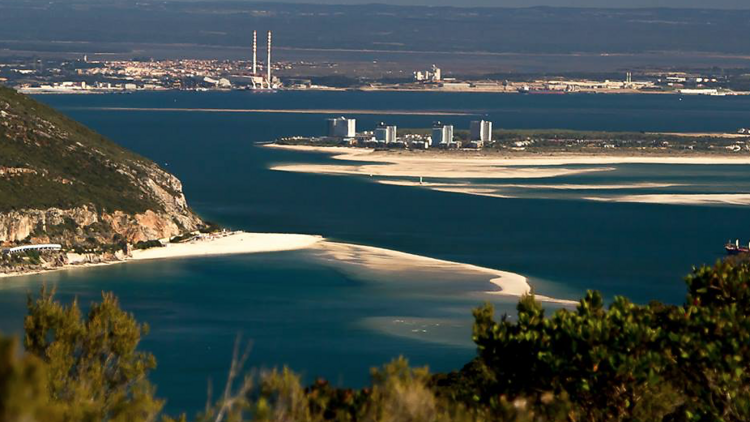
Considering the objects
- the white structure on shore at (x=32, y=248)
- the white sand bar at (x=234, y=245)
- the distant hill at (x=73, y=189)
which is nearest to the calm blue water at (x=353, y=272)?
the white sand bar at (x=234, y=245)

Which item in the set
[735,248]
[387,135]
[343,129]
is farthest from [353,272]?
[343,129]

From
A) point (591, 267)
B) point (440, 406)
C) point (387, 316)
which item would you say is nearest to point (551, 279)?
point (591, 267)

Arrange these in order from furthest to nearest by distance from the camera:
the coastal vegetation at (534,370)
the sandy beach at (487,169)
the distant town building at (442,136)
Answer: the distant town building at (442,136) < the sandy beach at (487,169) < the coastal vegetation at (534,370)

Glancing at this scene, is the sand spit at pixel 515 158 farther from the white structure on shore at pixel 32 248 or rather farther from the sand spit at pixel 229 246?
the white structure on shore at pixel 32 248

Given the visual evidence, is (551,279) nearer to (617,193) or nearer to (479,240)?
(479,240)

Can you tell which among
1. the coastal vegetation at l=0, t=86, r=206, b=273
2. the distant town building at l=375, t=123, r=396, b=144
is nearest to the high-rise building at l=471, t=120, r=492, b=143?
the distant town building at l=375, t=123, r=396, b=144

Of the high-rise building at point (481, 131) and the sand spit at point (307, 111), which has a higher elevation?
the high-rise building at point (481, 131)

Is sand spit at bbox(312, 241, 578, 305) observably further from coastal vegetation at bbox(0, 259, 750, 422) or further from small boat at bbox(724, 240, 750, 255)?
coastal vegetation at bbox(0, 259, 750, 422)
